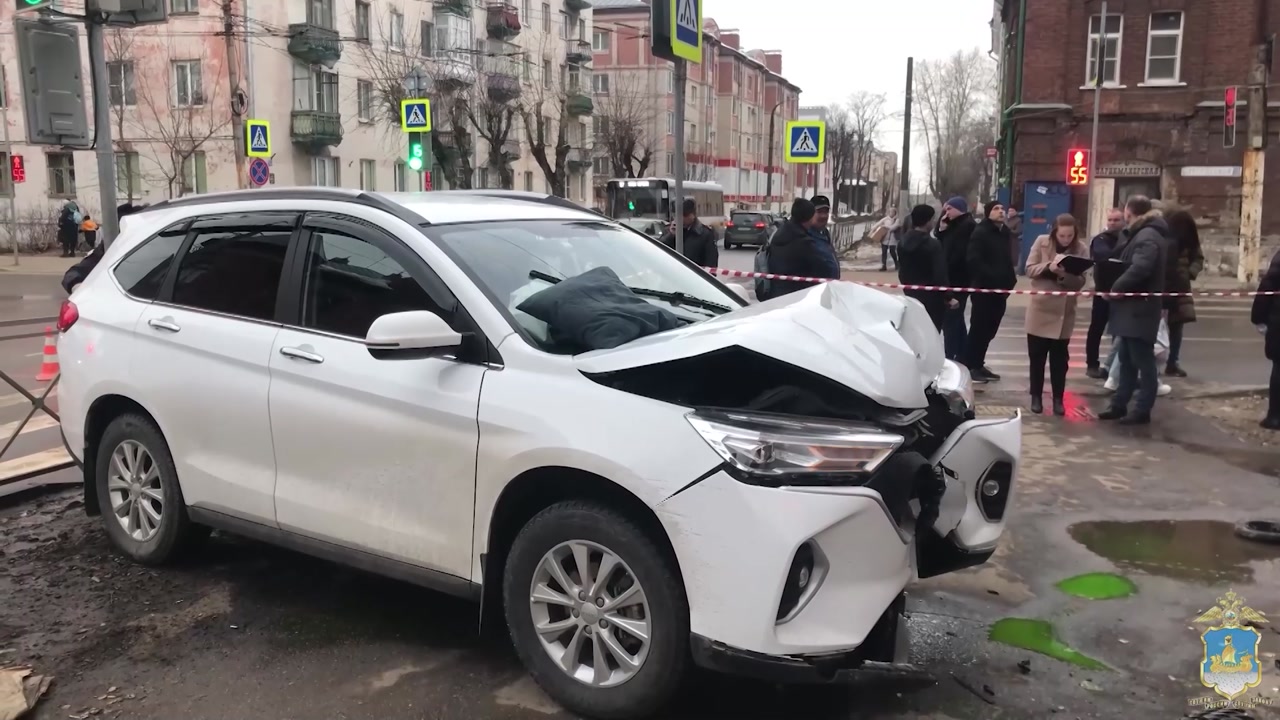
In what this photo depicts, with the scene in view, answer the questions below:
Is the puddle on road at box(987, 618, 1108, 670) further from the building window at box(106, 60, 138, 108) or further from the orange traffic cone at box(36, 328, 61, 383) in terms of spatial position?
the building window at box(106, 60, 138, 108)

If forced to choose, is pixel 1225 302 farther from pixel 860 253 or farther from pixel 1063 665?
pixel 860 253

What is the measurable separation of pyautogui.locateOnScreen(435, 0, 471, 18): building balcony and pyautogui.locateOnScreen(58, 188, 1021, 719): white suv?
137 ft

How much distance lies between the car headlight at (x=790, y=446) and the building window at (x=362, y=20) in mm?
39737

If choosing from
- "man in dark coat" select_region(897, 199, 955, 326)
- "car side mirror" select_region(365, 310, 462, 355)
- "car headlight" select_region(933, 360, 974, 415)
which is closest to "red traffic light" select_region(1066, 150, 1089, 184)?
"man in dark coat" select_region(897, 199, 955, 326)

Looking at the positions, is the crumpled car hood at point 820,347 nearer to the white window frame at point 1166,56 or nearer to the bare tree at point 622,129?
the white window frame at point 1166,56

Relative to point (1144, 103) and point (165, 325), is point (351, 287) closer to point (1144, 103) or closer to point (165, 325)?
point (165, 325)

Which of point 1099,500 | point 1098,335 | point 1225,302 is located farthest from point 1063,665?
point 1225,302

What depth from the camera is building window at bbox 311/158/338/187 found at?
37.9m

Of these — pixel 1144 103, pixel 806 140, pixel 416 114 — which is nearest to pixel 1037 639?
pixel 806 140

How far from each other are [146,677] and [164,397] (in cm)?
131

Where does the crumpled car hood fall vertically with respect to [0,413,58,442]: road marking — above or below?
above

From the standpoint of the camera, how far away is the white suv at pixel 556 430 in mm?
3105

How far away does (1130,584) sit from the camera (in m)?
4.73

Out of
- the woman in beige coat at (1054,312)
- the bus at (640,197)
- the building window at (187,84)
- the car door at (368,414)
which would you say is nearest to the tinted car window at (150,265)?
the car door at (368,414)
